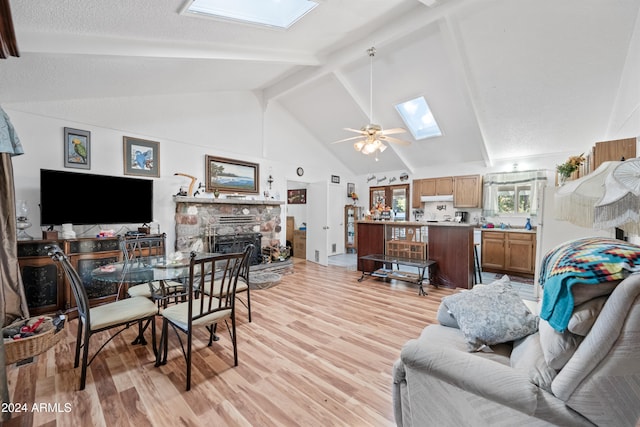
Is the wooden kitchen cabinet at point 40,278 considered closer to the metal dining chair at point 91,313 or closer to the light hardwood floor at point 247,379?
the light hardwood floor at point 247,379

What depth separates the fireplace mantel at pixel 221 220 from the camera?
456cm

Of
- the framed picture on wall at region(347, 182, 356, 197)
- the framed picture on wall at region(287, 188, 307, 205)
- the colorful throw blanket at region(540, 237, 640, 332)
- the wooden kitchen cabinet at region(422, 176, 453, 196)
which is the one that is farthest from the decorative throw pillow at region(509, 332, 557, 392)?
the framed picture on wall at region(347, 182, 356, 197)

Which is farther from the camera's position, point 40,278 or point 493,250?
point 493,250

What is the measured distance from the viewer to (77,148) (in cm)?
358

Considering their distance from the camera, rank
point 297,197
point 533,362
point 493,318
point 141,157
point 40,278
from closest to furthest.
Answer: point 533,362, point 493,318, point 40,278, point 141,157, point 297,197

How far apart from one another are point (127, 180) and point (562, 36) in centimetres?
604

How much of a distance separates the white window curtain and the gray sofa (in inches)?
214

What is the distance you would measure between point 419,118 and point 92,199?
19.6 feet

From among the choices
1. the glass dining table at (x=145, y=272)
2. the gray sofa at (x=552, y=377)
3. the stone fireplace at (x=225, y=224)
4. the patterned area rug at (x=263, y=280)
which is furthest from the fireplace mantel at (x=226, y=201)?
the gray sofa at (x=552, y=377)

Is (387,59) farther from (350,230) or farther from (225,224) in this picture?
(350,230)

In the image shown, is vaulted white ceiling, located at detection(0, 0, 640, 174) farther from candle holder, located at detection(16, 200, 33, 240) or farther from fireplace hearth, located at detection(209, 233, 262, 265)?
fireplace hearth, located at detection(209, 233, 262, 265)

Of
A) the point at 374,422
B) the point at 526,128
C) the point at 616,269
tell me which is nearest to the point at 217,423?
the point at 374,422

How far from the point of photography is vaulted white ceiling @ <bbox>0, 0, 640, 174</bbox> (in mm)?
2408

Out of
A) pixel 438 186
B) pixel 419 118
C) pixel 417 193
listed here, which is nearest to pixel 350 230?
pixel 417 193
